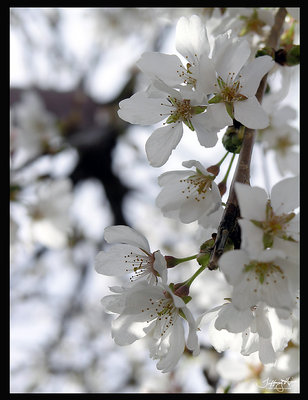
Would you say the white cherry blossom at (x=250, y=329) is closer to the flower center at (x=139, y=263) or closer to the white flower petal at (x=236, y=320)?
the white flower petal at (x=236, y=320)

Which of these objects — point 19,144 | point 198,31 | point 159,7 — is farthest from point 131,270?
point 19,144

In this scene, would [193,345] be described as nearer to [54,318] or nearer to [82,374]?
[82,374]

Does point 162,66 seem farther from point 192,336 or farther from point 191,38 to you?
point 192,336

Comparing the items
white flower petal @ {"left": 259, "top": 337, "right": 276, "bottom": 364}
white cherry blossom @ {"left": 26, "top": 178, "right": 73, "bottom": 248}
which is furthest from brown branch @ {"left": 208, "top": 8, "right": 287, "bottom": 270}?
white cherry blossom @ {"left": 26, "top": 178, "right": 73, "bottom": 248}

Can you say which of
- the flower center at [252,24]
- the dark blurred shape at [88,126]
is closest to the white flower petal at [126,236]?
the flower center at [252,24]

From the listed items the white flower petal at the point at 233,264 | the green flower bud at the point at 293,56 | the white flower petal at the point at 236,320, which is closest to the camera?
the white flower petal at the point at 233,264

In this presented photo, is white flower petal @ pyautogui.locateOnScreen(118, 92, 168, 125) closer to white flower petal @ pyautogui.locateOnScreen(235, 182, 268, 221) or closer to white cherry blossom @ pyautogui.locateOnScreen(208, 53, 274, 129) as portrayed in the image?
white cherry blossom @ pyautogui.locateOnScreen(208, 53, 274, 129)
